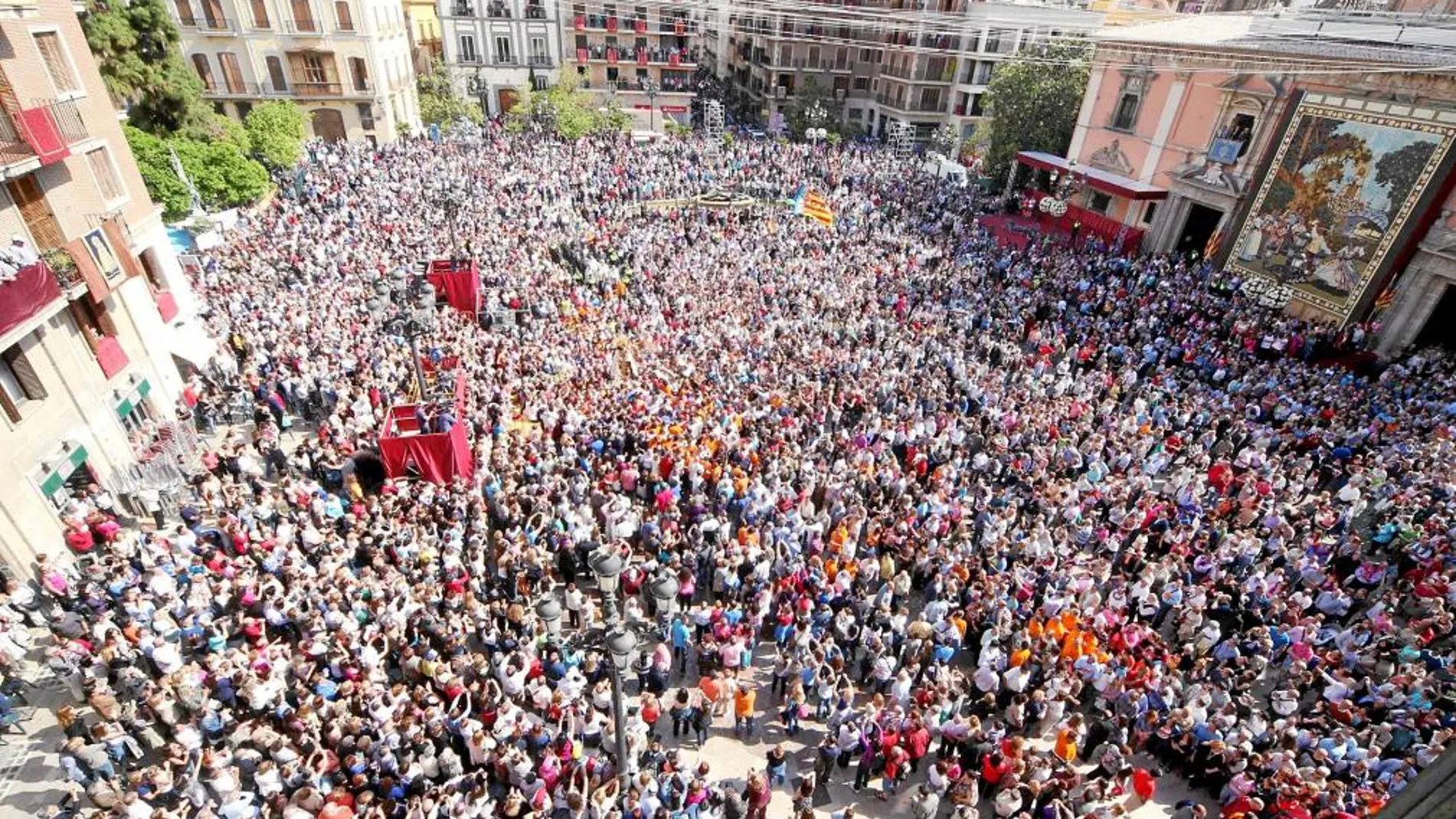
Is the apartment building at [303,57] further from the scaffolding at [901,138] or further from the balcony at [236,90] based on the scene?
the scaffolding at [901,138]

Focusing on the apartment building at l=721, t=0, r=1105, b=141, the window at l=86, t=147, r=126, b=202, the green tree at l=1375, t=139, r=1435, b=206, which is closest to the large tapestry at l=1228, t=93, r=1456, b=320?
the green tree at l=1375, t=139, r=1435, b=206

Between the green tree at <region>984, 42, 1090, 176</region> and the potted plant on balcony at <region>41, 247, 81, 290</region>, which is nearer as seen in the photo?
the potted plant on balcony at <region>41, 247, 81, 290</region>

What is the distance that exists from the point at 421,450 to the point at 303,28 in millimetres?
34517

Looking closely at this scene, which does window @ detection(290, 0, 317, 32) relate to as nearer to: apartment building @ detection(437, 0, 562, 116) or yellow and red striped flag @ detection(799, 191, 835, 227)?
apartment building @ detection(437, 0, 562, 116)

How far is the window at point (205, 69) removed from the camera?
35250 millimetres

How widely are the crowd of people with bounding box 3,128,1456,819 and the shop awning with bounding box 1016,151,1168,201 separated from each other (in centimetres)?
879

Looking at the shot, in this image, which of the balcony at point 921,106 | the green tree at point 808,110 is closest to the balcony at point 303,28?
the green tree at point 808,110

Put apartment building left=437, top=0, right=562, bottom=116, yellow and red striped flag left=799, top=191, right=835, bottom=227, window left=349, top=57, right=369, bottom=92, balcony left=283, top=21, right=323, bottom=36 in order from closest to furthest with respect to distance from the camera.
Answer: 1. yellow and red striped flag left=799, top=191, right=835, bottom=227
2. balcony left=283, top=21, right=323, bottom=36
3. window left=349, top=57, right=369, bottom=92
4. apartment building left=437, top=0, right=562, bottom=116

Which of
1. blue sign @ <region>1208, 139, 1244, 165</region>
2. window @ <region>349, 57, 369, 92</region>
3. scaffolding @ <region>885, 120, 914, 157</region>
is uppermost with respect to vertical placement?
blue sign @ <region>1208, 139, 1244, 165</region>

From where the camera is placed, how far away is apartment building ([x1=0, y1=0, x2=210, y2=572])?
12195 mm

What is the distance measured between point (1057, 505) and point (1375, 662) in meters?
4.64

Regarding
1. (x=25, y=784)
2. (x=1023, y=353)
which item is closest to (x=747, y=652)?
(x=25, y=784)

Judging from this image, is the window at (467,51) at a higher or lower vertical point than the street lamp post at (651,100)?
higher

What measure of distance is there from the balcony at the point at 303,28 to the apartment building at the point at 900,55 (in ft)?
79.0
